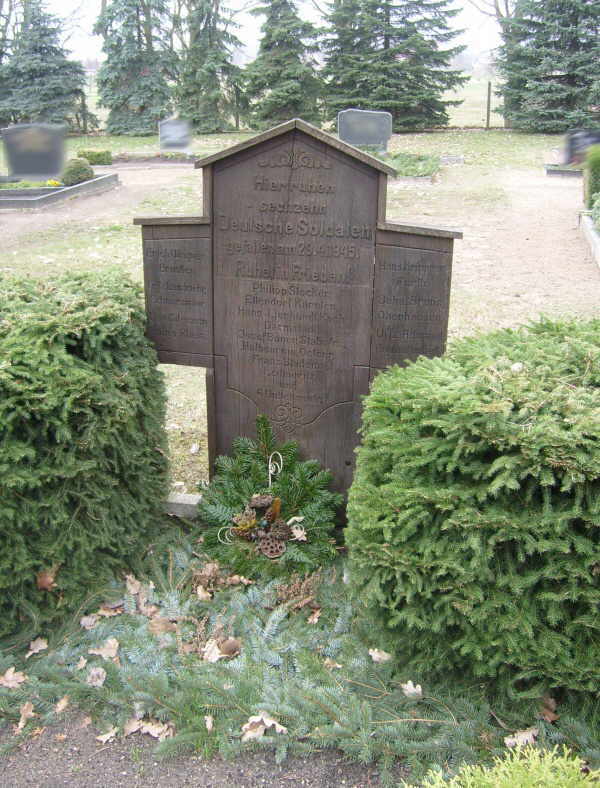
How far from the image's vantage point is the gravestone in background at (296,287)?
12.2 feet

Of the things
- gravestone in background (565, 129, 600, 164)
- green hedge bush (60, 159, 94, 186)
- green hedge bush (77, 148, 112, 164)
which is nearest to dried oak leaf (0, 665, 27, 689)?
green hedge bush (60, 159, 94, 186)

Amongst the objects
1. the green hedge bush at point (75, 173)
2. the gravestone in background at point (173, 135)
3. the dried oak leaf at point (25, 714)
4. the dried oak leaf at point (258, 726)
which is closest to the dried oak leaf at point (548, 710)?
the dried oak leaf at point (258, 726)

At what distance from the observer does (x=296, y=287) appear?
395cm

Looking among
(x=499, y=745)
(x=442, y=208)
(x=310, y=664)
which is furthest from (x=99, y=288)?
(x=442, y=208)

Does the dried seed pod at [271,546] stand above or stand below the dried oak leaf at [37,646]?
above

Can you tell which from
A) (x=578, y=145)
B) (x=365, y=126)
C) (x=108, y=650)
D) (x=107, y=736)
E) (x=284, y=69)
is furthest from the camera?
(x=284, y=69)

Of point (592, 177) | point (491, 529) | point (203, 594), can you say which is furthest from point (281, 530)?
point (592, 177)

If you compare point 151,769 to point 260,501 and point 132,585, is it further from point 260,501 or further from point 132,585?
point 260,501

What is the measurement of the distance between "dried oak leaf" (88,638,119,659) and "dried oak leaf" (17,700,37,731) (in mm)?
373

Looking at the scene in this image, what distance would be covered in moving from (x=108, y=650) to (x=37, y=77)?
33100 millimetres

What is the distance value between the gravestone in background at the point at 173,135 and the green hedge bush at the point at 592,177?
591 inches

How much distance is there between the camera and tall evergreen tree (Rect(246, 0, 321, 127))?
28.2m

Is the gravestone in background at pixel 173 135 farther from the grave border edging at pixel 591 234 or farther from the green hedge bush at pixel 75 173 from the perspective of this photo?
the grave border edging at pixel 591 234

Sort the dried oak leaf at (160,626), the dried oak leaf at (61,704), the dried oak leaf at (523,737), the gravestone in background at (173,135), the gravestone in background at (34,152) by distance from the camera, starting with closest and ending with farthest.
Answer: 1. the dried oak leaf at (523,737)
2. the dried oak leaf at (61,704)
3. the dried oak leaf at (160,626)
4. the gravestone in background at (34,152)
5. the gravestone in background at (173,135)
